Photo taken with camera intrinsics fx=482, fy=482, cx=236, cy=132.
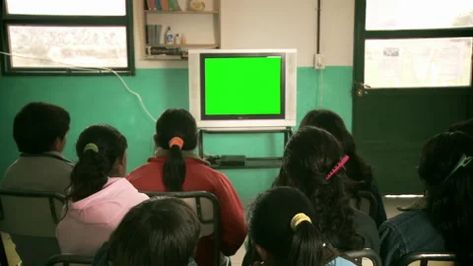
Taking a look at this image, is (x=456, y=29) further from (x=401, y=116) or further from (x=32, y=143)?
(x=32, y=143)

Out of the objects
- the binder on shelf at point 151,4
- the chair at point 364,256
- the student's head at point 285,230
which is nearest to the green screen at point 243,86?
the binder on shelf at point 151,4

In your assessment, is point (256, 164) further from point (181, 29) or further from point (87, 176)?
point (87, 176)

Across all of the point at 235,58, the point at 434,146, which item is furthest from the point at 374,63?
the point at 434,146

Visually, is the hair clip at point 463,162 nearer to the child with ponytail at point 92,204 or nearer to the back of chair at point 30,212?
the child with ponytail at point 92,204

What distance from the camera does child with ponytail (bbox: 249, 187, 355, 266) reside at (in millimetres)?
1059

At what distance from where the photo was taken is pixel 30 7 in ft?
13.2

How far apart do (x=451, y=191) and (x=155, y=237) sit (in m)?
0.89

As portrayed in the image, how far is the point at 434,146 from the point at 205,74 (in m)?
2.32

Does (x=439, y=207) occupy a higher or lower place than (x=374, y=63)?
lower

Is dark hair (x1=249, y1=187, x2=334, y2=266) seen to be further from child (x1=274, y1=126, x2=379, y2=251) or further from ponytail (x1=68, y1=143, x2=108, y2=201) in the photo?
ponytail (x1=68, y1=143, x2=108, y2=201)

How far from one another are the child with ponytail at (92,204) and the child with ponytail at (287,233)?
1.87ft

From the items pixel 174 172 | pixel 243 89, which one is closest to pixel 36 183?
pixel 174 172

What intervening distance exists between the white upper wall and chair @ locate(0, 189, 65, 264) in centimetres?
230

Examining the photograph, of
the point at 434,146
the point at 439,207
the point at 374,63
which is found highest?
the point at 374,63
